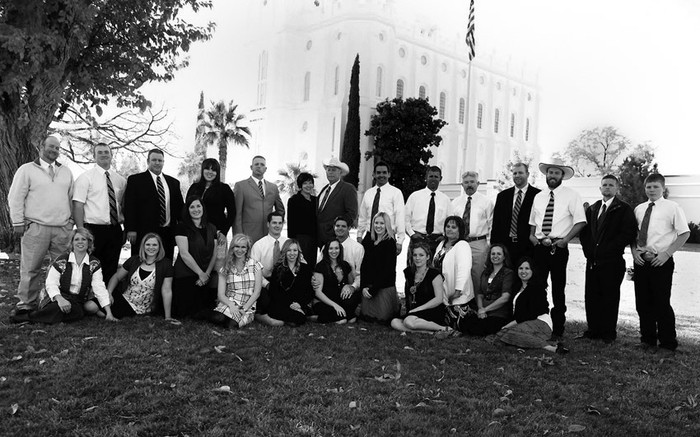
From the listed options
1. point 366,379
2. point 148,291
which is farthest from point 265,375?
point 148,291

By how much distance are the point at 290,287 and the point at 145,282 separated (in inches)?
72.5

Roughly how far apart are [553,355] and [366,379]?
2348 millimetres

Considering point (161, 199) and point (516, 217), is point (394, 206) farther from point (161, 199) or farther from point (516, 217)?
point (161, 199)

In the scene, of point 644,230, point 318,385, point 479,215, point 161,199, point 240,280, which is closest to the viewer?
point 318,385

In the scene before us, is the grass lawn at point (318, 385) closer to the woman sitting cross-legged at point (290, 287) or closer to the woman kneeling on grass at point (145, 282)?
the woman sitting cross-legged at point (290, 287)

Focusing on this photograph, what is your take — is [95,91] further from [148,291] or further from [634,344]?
[634,344]

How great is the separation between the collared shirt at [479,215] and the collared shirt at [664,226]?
2.08 metres

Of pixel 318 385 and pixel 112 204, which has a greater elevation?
pixel 112 204

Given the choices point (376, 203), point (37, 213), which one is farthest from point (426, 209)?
point (37, 213)

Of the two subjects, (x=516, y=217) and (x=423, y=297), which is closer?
(x=423, y=297)

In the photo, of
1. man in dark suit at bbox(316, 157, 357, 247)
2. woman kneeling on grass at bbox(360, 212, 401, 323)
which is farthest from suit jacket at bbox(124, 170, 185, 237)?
woman kneeling on grass at bbox(360, 212, 401, 323)

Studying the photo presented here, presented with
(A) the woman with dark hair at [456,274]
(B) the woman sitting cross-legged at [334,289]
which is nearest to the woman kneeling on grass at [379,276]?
(B) the woman sitting cross-legged at [334,289]

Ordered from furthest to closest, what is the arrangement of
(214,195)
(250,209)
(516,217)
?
(250,209) < (214,195) < (516,217)

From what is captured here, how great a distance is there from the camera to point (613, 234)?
281 inches
